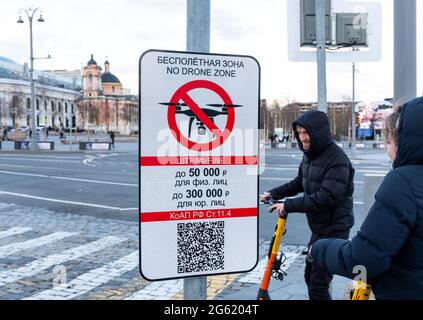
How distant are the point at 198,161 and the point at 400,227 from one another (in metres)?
0.89

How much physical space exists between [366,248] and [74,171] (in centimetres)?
2189

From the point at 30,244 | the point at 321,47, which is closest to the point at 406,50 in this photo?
the point at 321,47

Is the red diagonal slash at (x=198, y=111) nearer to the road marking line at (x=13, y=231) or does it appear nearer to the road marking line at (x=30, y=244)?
the road marking line at (x=30, y=244)

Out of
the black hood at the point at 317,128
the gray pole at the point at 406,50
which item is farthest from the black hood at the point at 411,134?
the gray pole at the point at 406,50

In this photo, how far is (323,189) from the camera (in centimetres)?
400

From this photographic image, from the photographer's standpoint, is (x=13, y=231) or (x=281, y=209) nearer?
(x=281, y=209)

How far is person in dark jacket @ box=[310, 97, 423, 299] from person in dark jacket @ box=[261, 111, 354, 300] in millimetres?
1750

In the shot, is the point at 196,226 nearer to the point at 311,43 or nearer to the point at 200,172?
the point at 200,172

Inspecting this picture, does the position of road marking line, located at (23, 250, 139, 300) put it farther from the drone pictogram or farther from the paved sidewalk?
the drone pictogram

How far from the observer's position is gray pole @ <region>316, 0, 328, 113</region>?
4891 mm

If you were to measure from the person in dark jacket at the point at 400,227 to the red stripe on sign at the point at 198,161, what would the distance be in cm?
61

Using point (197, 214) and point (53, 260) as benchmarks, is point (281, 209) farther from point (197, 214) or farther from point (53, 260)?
point (53, 260)

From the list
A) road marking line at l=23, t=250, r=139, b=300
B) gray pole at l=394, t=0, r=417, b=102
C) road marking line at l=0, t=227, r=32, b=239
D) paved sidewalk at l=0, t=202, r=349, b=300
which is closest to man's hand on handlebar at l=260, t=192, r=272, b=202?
paved sidewalk at l=0, t=202, r=349, b=300
